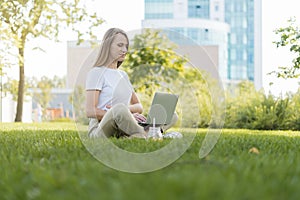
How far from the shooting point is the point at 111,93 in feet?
11.6

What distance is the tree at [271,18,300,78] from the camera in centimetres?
880

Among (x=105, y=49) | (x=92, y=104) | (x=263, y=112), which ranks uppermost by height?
(x=105, y=49)

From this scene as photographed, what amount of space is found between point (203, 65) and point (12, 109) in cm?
1443

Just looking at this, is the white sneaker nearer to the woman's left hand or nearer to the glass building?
the woman's left hand

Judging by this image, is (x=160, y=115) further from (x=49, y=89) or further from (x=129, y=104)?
(x=49, y=89)

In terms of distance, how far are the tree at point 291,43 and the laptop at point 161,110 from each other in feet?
18.3

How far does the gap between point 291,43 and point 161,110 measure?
19.4 feet

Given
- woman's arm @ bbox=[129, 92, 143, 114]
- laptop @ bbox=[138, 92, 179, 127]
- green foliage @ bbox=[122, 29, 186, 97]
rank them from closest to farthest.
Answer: green foliage @ bbox=[122, 29, 186, 97]
laptop @ bbox=[138, 92, 179, 127]
woman's arm @ bbox=[129, 92, 143, 114]

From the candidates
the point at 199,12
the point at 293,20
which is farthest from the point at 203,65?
the point at 199,12

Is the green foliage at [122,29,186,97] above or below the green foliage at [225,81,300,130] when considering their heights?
above

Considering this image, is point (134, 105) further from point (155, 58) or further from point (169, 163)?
point (169, 163)

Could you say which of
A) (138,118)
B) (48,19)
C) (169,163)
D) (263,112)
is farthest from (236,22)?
(169,163)

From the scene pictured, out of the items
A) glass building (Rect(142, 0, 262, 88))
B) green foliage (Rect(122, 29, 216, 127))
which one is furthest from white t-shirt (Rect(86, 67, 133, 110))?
glass building (Rect(142, 0, 262, 88))

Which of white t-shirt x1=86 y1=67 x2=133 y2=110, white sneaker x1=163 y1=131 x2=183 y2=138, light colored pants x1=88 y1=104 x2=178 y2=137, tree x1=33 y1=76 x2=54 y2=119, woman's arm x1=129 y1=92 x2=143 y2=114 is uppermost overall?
white t-shirt x1=86 y1=67 x2=133 y2=110
